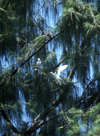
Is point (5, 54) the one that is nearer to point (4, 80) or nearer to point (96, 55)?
point (4, 80)

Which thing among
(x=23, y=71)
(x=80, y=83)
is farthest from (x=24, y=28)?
(x=80, y=83)

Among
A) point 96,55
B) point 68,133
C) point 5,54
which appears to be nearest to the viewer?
point 68,133

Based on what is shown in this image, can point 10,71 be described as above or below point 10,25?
below

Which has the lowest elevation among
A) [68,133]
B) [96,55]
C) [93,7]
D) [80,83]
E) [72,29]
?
[68,133]

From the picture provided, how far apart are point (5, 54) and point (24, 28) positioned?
0.33 metres

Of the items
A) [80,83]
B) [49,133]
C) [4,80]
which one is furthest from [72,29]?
[49,133]

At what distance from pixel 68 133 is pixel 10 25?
88 centimetres

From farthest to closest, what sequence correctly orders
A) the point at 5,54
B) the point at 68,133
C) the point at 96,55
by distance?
the point at 96,55
the point at 5,54
the point at 68,133

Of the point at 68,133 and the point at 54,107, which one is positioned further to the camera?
the point at 54,107

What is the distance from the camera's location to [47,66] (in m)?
2.52

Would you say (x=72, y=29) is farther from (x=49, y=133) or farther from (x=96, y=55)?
(x=49, y=133)

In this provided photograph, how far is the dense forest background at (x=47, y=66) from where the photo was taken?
2.52 metres

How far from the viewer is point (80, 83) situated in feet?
9.25

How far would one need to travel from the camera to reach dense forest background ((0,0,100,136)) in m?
2.52
